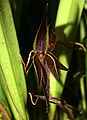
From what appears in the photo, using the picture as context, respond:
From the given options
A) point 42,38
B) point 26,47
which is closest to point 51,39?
point 42,38

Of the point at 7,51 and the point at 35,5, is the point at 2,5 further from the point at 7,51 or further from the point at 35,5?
the point at 35,5

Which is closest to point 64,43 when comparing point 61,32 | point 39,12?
point 61,32

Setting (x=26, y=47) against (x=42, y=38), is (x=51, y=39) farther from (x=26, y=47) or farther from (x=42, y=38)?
(x=26, y=47)

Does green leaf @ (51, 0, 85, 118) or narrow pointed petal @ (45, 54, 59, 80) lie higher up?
green leaf @ (51, 0, 85, 118)

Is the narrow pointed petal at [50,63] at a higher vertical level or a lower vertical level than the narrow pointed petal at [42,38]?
lower

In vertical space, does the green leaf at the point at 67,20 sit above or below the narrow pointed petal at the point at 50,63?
above

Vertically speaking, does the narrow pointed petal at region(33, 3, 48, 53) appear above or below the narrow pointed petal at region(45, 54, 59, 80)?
above
